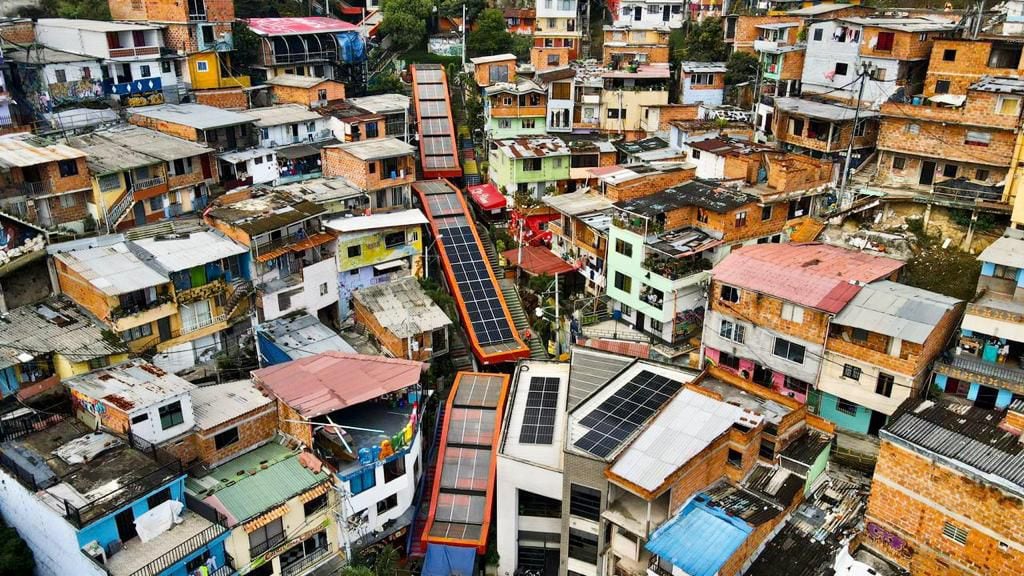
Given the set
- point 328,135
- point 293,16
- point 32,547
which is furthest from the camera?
point 293,16

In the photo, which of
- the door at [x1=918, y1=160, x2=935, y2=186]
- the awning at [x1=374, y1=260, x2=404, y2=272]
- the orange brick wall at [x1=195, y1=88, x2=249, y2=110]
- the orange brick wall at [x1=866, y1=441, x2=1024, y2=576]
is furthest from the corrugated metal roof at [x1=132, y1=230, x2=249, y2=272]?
the door at [x1=918, y1=160, x2=935, y2=186]

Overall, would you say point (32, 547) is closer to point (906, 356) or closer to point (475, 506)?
point (475, 506)

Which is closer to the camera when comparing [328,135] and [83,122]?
[83,122]

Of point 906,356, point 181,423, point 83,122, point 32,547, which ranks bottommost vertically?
point 32,547

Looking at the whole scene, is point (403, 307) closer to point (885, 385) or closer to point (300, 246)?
point (300, 246)

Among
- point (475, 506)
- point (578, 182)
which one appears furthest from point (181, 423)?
point (578, 182)

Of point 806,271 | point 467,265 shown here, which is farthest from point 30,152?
point 806,271

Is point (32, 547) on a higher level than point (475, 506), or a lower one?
higher
